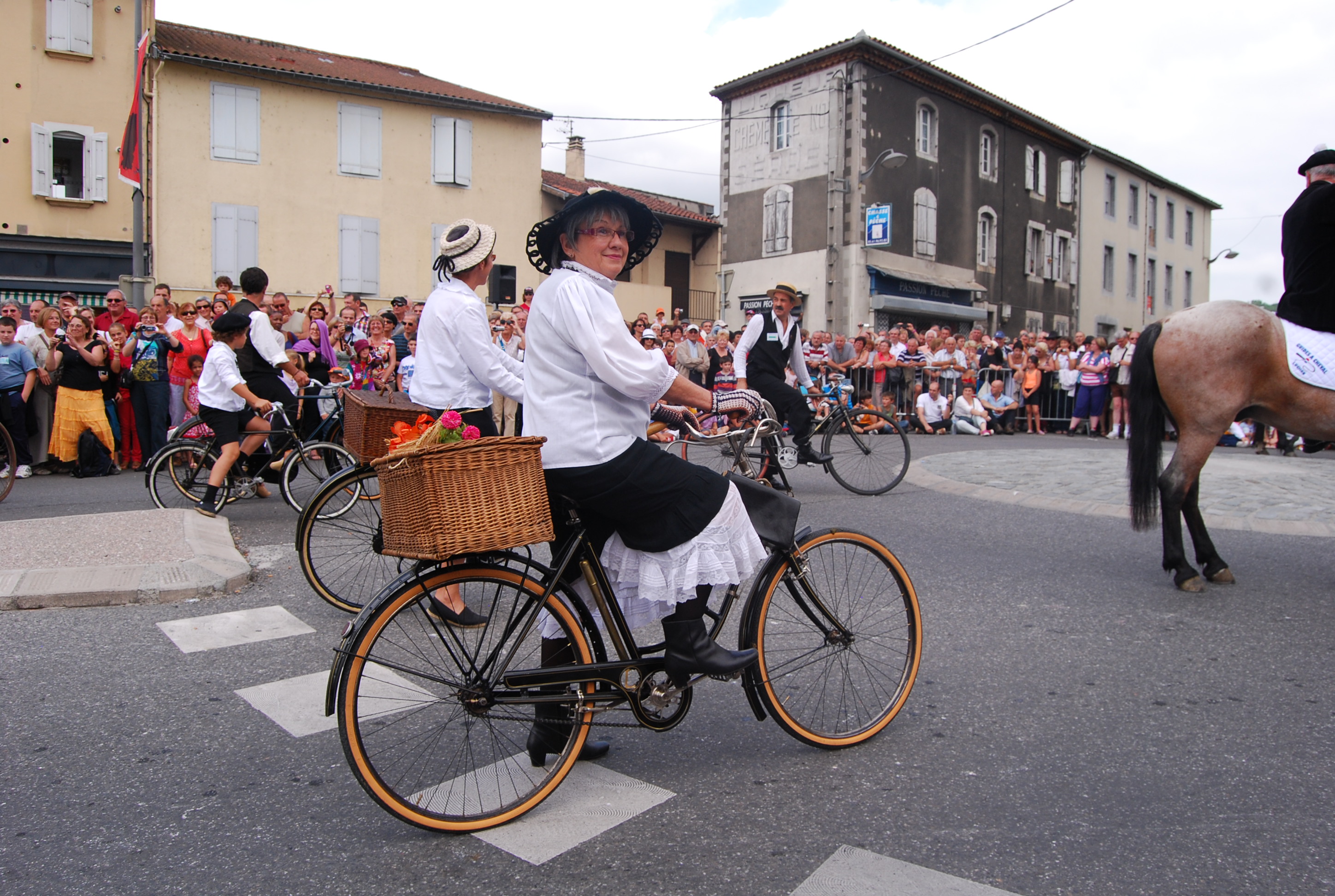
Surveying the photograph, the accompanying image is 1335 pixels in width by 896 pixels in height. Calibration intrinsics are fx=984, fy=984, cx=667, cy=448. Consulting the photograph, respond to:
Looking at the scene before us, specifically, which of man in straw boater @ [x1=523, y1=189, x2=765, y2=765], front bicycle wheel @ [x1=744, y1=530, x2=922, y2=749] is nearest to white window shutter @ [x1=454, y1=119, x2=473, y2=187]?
man in straw boater @ [x1=523, y1=189, x2=765, y2=765]

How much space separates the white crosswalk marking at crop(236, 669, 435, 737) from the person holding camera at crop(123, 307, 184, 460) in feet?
29.0

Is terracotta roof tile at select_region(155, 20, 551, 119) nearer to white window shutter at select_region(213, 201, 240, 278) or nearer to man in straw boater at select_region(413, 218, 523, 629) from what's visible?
white window shutter at select_region(213, 201, 240, 278)

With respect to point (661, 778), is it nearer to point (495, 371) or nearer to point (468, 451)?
point (468, 451)

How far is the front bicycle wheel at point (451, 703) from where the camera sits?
2838mm

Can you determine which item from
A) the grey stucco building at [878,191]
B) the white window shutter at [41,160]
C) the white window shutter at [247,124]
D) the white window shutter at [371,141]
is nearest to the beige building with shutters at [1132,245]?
the grey stucco building at [878,191]

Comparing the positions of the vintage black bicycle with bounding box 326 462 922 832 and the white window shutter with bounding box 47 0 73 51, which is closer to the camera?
the vintage black bicycle with bounding box 326 462 922 832

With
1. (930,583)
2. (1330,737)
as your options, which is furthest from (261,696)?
(1330,737)

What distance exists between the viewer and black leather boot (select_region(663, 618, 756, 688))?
3.19 m

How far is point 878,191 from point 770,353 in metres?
25.7

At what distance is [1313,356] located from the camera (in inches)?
234

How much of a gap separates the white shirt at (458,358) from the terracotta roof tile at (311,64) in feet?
81.1

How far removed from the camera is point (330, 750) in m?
3.56

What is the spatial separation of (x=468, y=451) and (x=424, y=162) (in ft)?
93.8

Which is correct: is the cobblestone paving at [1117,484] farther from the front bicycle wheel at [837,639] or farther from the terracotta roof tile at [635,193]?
the terracotta roof tile at [635,193]
